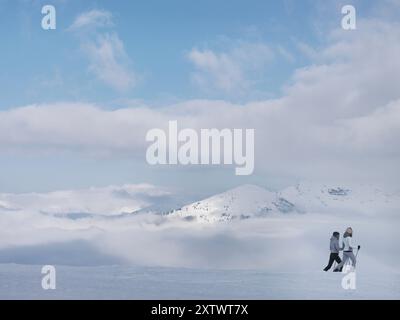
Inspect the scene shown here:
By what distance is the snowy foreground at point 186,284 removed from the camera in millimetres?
18297

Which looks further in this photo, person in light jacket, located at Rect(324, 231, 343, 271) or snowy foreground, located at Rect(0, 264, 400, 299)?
person in light jacket, located at Rect(324, 231, 343, 271)

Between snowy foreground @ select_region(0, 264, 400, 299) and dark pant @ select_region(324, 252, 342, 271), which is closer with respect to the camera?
snowy foreground @ select_region(0, 264, 400, 299)

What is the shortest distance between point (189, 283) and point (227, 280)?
1280 mm

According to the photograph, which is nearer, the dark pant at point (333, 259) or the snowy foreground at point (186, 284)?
the snowy foreground at point (186, 284)

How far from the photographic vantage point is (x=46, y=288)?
18.6 m

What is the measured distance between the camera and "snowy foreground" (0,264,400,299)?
18.3 metres

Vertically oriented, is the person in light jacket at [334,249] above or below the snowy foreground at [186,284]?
above

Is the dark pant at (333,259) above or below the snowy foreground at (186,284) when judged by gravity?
above

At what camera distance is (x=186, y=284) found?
64.4 feet

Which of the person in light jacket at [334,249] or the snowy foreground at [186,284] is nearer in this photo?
the snowy foreground at [186,284]

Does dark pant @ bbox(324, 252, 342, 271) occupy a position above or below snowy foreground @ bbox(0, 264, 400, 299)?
above
